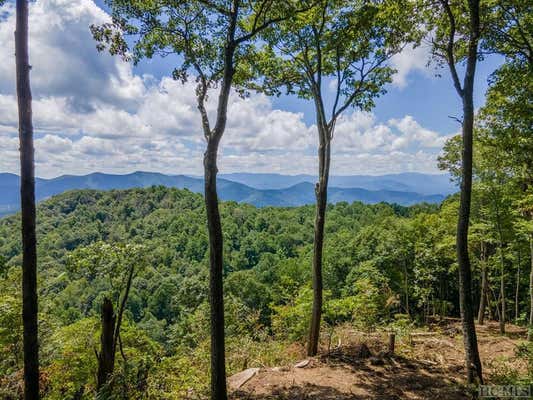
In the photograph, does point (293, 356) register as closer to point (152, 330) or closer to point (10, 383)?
point (10, 383)

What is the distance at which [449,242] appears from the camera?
48.3 ft

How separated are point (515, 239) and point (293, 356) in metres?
10.7

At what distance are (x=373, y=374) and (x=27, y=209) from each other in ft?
20.4

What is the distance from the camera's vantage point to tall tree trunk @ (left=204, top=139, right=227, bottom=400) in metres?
4.51

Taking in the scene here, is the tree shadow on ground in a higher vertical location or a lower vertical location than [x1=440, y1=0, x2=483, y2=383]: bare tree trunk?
lower

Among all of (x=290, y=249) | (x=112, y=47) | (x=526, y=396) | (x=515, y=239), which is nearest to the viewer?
(x=526, y=396)

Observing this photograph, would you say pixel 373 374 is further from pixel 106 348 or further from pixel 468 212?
pixel 106 348

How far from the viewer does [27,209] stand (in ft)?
13.4

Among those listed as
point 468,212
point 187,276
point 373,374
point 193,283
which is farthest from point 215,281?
point 187,276

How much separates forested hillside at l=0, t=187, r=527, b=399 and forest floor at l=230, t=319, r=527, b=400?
2.91 ft

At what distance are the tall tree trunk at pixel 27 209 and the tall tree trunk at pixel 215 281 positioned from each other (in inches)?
90.5

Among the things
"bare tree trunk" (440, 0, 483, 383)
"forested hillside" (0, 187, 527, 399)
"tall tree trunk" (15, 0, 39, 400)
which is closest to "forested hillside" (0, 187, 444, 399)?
"forested hillside" (0, 187, 527, 399)

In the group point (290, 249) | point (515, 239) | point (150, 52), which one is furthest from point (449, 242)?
point (290, 249)

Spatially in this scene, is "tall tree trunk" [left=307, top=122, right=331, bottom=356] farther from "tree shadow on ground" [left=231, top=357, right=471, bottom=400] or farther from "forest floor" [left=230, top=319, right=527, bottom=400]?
"tree shadow on ground" [left=231, top=357, right=471, bottom=400]
